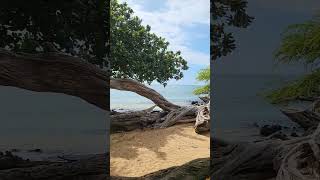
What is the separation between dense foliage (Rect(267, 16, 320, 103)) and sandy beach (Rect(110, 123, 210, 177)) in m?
2.72

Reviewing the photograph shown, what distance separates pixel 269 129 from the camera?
3.05m

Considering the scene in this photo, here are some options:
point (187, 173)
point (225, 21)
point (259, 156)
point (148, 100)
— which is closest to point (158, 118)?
point (148, 100)

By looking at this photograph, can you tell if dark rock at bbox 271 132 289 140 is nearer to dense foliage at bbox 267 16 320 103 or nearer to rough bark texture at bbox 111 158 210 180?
dense foliage at bbox 267 16 320 103

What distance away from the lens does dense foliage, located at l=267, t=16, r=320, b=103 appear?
300cm

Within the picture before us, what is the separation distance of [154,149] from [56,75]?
11.3 ft

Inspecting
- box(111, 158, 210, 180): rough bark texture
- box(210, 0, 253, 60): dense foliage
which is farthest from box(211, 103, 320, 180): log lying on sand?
box(111, 158, 210, 180): rough bark texture

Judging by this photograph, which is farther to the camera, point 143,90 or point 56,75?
point 143,90

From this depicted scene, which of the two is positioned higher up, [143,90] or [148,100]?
[143,90]

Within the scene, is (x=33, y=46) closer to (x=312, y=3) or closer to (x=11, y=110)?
(x=11, y=110)

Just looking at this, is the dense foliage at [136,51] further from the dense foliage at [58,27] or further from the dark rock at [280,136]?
the dark rock at [280,136]

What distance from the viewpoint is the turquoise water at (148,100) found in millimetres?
6547

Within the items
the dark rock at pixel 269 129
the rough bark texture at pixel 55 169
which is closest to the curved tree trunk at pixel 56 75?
the rough bark texture at pixel 55 169

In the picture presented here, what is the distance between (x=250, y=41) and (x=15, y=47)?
1.66m

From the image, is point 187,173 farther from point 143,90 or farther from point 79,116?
point 143,90
